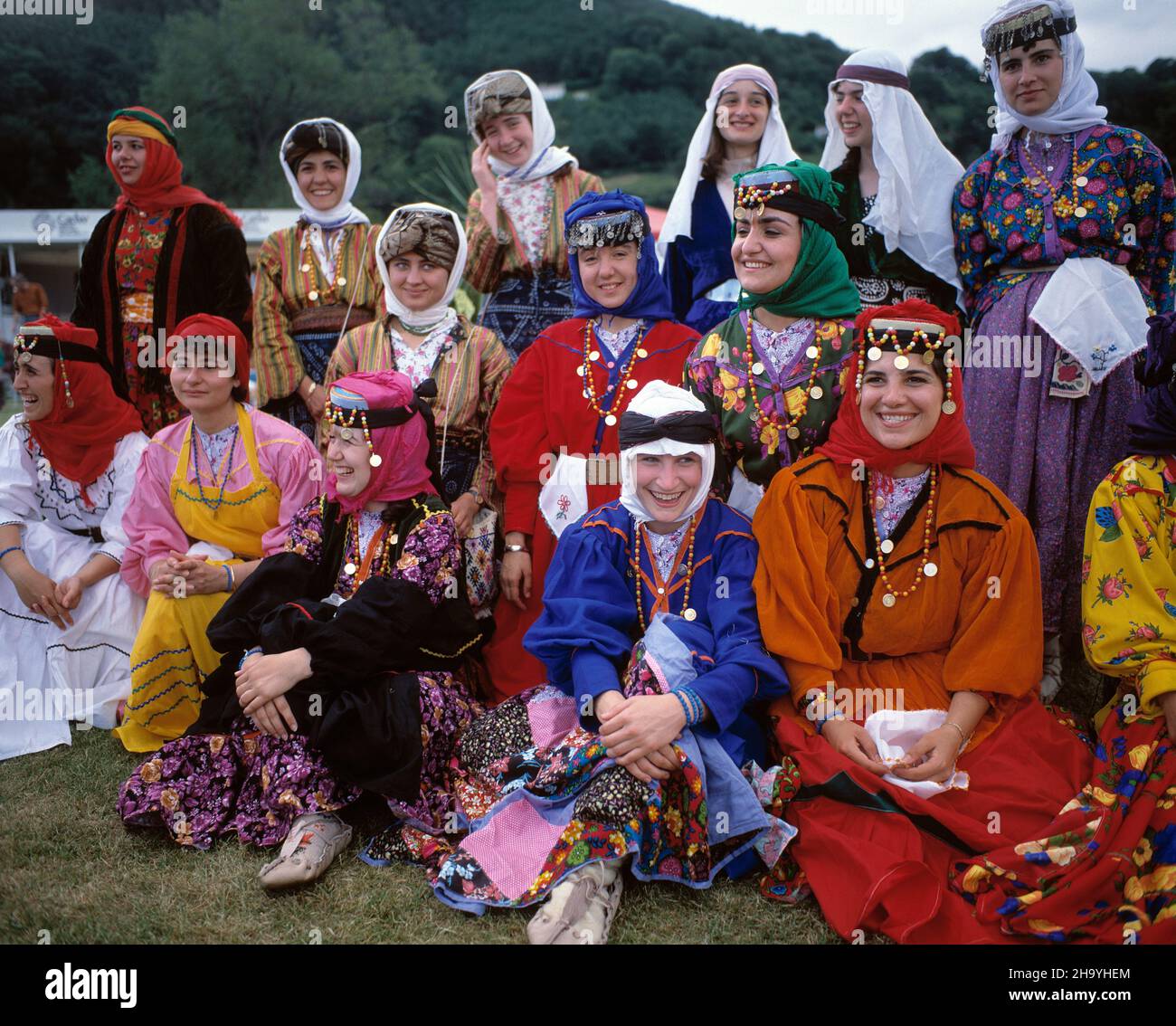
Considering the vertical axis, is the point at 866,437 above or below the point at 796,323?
below

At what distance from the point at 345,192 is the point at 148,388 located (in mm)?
1349

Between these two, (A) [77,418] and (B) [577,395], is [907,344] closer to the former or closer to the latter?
(B) [577,395]

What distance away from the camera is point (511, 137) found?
15.7ft

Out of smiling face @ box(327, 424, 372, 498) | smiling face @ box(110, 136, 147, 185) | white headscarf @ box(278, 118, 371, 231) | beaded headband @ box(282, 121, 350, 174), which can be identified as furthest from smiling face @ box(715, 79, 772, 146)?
smiling face @ box(110, 136, 147, 185)

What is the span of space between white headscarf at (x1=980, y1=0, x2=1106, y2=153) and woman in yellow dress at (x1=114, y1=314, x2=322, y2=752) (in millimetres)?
3159

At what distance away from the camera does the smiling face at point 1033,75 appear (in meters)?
3.88

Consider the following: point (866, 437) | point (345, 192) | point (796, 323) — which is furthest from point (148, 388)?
point (866, 437)

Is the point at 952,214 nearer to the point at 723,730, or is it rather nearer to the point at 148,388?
the point at 723,730

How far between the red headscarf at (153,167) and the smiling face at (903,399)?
131 inches

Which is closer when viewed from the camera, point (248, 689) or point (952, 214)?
point (248, 689)

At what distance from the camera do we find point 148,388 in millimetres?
4992

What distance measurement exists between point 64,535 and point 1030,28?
441 centimetres

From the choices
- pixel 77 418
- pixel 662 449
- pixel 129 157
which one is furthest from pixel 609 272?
pixel 129 157
